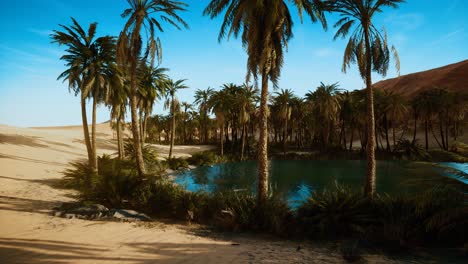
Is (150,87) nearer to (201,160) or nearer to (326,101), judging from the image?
(201,160)

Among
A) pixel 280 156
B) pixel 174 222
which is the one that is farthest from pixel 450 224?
pixel 280 156

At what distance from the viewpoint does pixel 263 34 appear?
10109mm

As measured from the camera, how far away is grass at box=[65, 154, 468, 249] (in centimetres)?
643

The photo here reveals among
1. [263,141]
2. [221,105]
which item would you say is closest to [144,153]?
[221,105]

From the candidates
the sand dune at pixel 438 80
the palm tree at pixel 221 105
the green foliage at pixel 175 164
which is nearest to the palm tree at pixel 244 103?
the palm tree at pixel 221 105

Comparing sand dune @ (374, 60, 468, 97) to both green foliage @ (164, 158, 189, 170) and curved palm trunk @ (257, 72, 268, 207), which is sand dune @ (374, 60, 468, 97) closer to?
green foliage @ (164, 158, 189, 170)

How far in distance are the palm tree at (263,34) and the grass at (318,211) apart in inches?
44.0

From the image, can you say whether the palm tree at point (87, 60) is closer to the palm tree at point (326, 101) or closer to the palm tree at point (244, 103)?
the palm tree at point (244, 103)

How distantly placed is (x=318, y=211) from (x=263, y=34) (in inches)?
310

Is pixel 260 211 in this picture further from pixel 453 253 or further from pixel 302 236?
pixel 453 253

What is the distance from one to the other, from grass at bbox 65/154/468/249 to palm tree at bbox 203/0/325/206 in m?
1.12

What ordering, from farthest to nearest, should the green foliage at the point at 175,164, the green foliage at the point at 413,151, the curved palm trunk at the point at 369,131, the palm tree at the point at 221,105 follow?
the palm tree at the point at 221,105, the green foliage at the point at 413,151, the green foliage at the point at 175,164, the curved palm trunk at the point at 369,131

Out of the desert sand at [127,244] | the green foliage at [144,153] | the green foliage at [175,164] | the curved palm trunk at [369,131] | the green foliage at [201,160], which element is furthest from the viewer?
the green foliage at [201,160]

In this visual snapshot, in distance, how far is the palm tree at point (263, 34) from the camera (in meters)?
9.61
